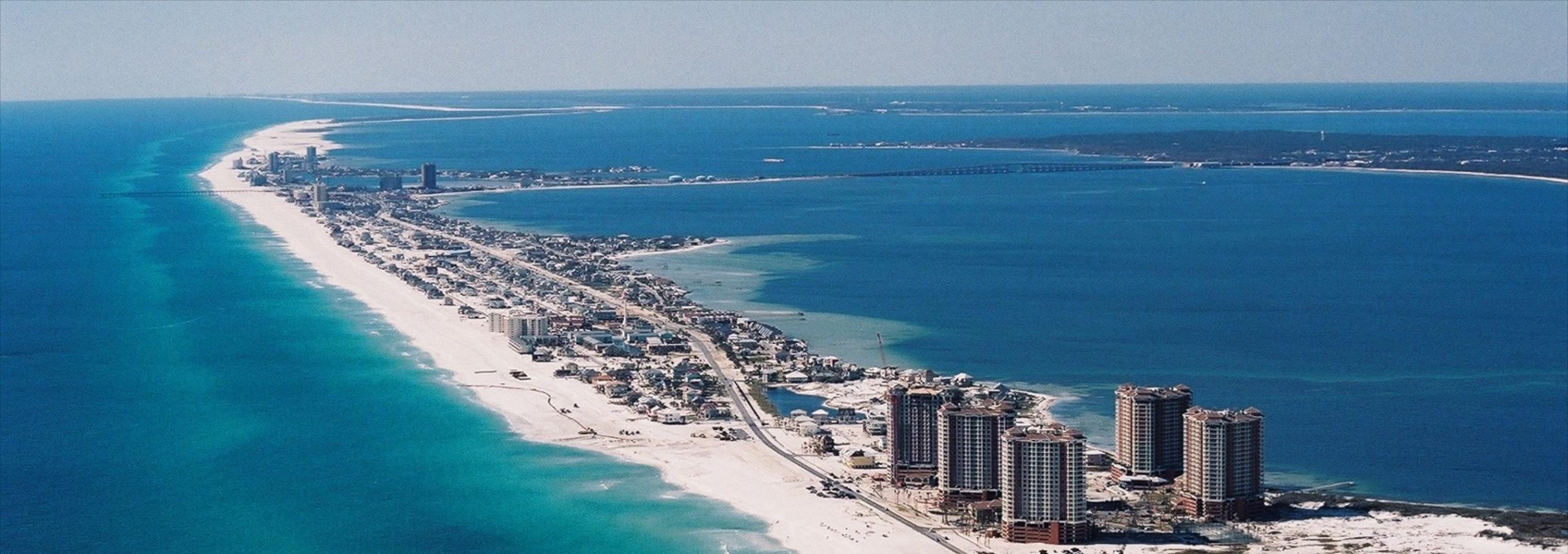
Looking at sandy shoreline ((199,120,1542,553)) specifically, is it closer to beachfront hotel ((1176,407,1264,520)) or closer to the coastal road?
the coastal road

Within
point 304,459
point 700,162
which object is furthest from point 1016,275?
point 700,162

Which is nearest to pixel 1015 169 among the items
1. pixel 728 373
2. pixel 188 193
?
pixel 188 193

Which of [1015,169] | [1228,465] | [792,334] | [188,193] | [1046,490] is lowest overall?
[792,334]

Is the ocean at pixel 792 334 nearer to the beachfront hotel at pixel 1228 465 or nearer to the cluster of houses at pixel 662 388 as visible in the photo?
the cluster of houses at pixel 662 388

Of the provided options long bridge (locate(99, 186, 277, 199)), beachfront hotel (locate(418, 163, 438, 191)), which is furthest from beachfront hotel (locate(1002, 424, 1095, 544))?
long bridge (locate(99, 186, 277, 199))

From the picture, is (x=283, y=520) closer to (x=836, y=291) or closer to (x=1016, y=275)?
(x=836, y=291)

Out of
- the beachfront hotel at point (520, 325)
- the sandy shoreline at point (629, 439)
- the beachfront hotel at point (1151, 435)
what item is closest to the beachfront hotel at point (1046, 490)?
the sandy shoreline at point (629, 439)

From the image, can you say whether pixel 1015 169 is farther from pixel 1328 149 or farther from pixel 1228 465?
pixel 1228 465
